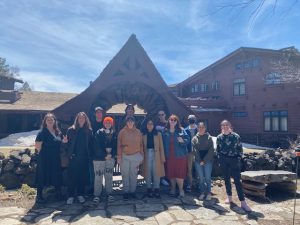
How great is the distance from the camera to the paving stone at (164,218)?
523cm

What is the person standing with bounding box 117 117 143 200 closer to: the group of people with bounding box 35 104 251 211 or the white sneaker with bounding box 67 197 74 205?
the group of people with bounding box 35 104 251 211

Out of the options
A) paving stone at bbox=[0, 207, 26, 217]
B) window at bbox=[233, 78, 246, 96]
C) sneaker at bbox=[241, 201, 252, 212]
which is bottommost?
paving stone at bbox=[0, 207, 26, 217]

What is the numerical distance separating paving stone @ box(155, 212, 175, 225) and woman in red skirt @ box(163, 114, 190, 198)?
1.30 metres

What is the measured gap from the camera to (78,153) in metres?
6.28

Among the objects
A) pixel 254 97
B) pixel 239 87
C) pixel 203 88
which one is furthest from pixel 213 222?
pixel 203 88

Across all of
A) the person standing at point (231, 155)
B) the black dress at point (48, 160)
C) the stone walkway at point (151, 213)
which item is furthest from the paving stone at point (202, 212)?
the black dress at point (48, 160)

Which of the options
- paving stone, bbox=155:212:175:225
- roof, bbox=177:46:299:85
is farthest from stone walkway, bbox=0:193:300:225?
roof, bbox=177:46:299:85

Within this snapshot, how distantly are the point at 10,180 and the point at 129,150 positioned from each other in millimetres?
3597

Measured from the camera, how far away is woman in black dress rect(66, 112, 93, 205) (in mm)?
6277

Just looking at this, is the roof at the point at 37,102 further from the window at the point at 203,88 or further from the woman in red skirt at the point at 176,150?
the woman in red skirt at the point at 176,150

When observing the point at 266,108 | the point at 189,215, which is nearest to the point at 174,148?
the point at 189,215

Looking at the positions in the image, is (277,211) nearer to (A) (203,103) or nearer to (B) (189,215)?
(B) (189,215)

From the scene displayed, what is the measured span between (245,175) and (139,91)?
388cm

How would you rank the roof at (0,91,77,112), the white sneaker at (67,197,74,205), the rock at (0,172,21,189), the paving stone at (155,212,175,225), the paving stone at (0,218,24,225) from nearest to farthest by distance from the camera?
the paving stone at (0,218,24,225) → the paving stone at (155,212,175,225) → the white sneaker at (67,197,74,205) → the rock at (0,172,21,189) → the roof at (0,91,77,112)
